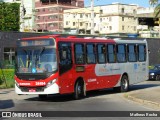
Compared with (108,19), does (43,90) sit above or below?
below

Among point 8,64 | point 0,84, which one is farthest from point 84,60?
point 8,64

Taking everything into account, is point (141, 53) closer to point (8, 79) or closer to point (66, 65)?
point (66, 65)

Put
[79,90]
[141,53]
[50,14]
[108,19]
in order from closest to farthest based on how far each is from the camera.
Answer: [79,90], [141,53], [108,19], [50,14]

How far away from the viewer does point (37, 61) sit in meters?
20.1

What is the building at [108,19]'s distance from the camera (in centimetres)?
14575

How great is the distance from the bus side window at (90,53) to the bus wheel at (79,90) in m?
1.34

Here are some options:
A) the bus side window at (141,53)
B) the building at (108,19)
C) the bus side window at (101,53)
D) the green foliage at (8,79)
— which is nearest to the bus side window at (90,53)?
the bus side window at (101,53)

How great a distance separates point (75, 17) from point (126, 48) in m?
125

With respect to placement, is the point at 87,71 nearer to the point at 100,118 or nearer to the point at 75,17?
the point at 100,118

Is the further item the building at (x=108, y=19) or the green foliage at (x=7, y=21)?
the building at (x=108, y=19)

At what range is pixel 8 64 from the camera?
44344 mm

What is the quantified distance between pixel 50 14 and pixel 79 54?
5359 inches

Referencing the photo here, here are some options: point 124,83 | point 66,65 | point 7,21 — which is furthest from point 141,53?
point 7,21

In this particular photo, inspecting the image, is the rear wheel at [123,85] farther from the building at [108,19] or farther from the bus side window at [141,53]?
the building at [108,19]
